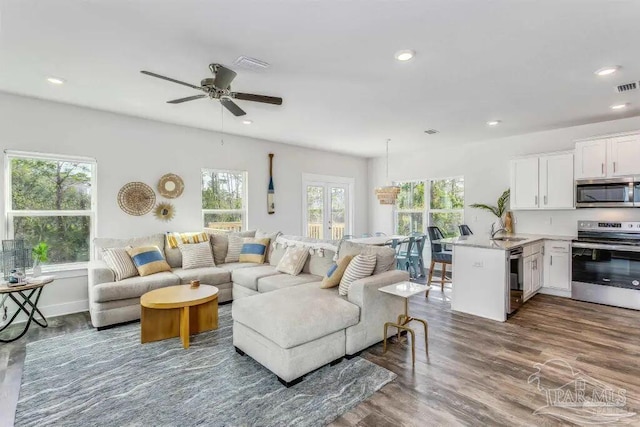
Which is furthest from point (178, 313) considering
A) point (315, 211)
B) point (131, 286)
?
point (315, 211)

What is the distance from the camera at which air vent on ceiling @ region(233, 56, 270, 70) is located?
2.77 meters

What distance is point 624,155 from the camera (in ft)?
14.3

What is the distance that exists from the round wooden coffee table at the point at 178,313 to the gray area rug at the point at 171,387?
15cm

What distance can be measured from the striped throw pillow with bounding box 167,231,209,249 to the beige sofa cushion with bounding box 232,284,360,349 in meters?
2.24

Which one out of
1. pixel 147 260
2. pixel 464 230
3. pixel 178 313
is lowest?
pixel 178 313

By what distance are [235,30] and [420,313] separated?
12.5ft

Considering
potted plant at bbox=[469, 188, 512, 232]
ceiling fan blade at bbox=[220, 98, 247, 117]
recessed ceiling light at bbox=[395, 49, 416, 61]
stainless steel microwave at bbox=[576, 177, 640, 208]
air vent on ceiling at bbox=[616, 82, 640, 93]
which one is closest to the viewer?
recessed ceiling light at bbox=[395, 49, 416, 61]

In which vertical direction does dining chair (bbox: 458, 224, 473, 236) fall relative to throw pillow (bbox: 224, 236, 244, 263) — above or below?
above

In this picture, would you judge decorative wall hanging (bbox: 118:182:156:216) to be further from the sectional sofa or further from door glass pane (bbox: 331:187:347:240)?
door glass pane (bbox: 331:187:347:240)

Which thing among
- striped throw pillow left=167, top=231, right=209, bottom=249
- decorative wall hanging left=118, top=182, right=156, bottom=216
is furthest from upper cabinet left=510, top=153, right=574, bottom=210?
decorative wall hanging left=118, top=182, right=156, bottom=216

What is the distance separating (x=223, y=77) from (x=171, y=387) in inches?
99.6

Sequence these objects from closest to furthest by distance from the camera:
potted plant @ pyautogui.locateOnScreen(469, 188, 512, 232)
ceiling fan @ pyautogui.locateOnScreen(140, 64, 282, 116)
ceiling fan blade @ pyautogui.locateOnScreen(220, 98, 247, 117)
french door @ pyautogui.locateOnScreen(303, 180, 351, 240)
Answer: ceiling fan @ pyautogui.locateOnScreen(140, 64, 282, 116) → ceiling fan blade @ pyautogui.locateOnScreen(220, 98, 247, 117) → potted plant @ pyautogui.locateOnScreen(469, 188, 512, 232) → french door @ pyautogui.locateOnScreen(303, 180, 351, 240)

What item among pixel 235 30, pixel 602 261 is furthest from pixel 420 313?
pixel 235 30

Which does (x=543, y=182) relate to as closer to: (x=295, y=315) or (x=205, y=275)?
(x=295, y=315)
